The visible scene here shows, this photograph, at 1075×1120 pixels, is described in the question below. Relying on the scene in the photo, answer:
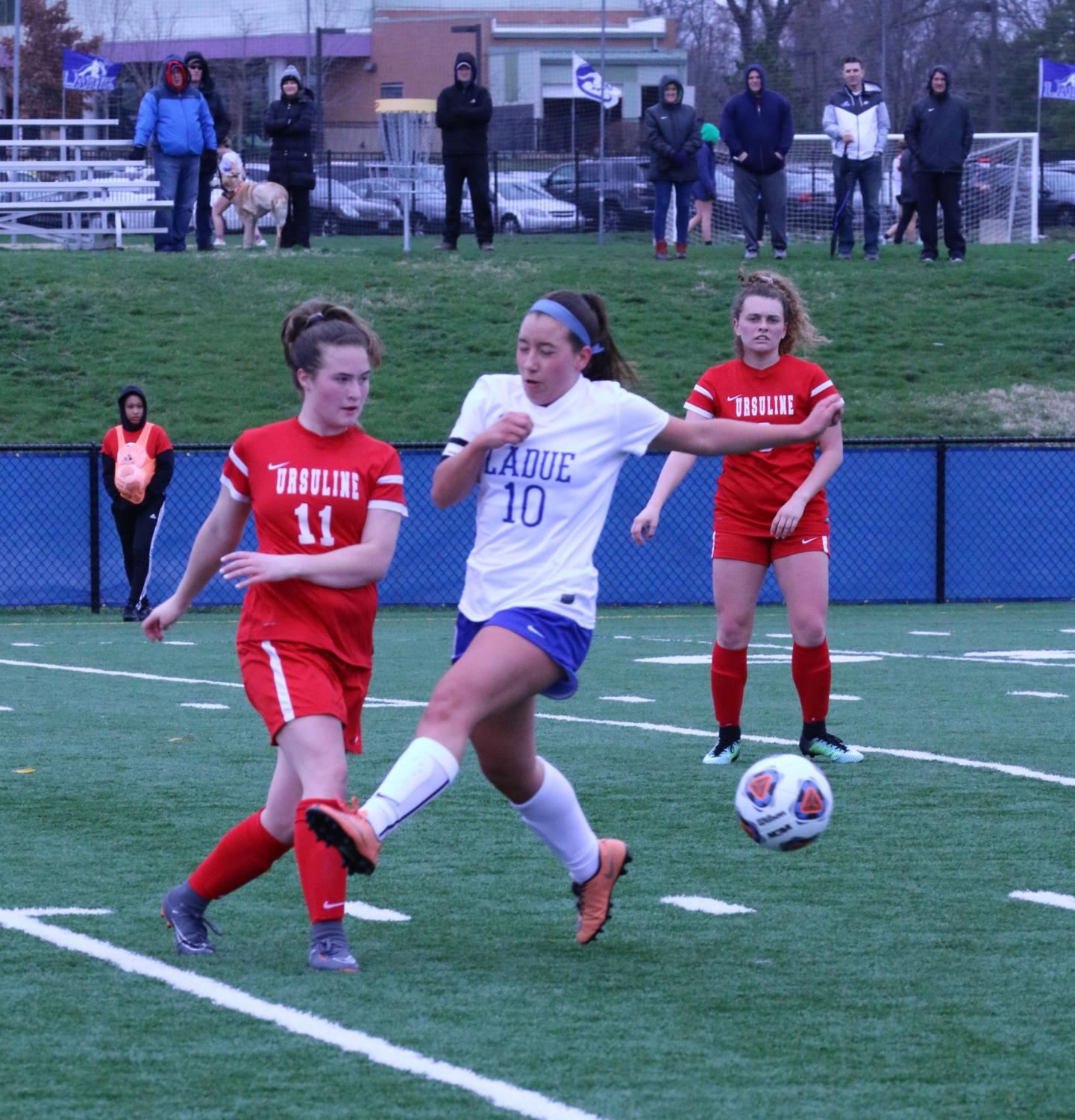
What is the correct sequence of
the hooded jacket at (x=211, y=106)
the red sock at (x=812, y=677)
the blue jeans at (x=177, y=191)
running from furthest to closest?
1. the hooded jacket at (x=211, y=106)
2. the blue jeans at (x=177, y=191)
3. the red sock at (x=812, y=677)

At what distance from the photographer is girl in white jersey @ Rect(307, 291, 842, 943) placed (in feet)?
15.1

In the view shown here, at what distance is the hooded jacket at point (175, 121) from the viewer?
21797mm

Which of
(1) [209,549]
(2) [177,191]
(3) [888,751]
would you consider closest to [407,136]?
(2) [177,191]

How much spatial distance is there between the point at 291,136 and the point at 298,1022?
20.6m

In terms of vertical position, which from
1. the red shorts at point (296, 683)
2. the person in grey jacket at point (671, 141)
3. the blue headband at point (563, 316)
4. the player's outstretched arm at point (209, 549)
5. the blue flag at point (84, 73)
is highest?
the blue flag at point (84, 73)

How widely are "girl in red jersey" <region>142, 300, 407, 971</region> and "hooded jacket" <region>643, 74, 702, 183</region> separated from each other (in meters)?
18.6

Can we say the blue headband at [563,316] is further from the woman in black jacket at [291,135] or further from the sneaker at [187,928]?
the woman in black jacket at [291,135]

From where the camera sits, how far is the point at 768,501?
796 centimetres

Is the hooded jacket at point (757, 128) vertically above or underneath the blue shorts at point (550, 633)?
above

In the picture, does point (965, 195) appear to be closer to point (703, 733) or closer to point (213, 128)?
point (213, 128)

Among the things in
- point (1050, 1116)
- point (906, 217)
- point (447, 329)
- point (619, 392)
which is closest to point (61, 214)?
point (447, 329)

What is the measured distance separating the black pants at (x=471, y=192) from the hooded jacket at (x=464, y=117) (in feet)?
0.37

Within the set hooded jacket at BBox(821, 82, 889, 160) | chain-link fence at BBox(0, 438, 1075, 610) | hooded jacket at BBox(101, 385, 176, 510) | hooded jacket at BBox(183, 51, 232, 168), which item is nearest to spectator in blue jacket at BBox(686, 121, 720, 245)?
hooded jacket at BBox(821, 82, 889, 160)

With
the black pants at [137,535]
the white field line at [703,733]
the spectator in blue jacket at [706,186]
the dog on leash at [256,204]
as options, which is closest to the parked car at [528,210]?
the spectator in blue jacket at [706,186]
